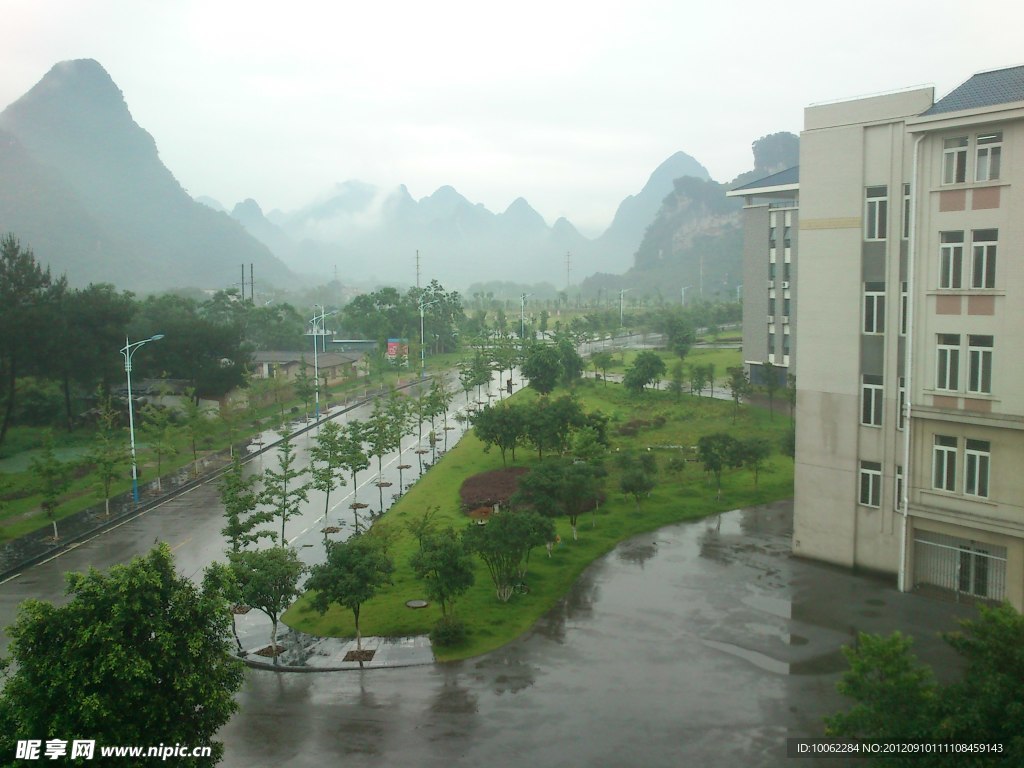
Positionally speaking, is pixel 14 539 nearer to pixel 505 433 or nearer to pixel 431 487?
pixel 431 487

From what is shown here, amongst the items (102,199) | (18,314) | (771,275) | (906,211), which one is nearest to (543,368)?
(771,275)

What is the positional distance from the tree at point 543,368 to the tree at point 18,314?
1810 cm

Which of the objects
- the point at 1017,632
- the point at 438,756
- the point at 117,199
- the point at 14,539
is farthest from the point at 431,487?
the point at 117,199

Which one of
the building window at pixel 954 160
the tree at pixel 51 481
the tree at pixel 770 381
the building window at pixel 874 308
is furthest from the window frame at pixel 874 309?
the tree at pixel 51 481

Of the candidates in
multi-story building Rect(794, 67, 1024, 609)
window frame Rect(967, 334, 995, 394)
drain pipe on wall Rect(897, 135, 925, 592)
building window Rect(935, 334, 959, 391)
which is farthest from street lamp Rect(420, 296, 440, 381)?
A: window frame Rect(967, 334, 995, 394)

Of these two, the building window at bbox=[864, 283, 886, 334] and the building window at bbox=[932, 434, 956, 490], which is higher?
the building window at bbox=[864, 283, 886, 334]

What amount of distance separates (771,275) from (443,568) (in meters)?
27.7

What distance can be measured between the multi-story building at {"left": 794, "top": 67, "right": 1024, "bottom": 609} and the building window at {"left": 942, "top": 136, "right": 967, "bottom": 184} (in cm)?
2

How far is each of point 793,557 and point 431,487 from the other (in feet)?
32.7

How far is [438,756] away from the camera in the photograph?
9.40 meters

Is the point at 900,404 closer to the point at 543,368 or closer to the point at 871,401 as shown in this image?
the point at 871,401

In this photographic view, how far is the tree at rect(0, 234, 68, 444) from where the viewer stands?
2864 cm

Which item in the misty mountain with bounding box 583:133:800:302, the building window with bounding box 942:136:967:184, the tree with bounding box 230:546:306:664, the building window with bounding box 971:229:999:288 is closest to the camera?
the tree with bounding box 230:546:306:664

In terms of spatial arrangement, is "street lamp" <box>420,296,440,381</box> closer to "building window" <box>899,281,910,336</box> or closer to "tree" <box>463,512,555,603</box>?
"tree" <box>463,512,555,603</box>
